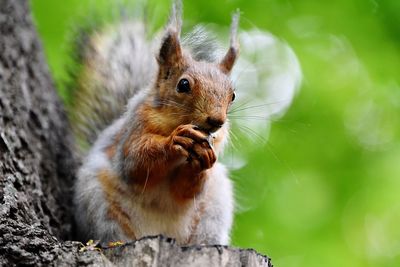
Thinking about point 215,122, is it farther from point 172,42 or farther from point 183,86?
point 172,42

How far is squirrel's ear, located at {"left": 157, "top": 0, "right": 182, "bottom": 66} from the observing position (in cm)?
293

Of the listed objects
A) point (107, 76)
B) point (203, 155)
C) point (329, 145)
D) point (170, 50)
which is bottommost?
point (203, 155)

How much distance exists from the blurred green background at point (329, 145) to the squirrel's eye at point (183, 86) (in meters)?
1.54

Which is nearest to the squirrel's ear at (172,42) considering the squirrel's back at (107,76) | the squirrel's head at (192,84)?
the squirrel's head at (192,84)

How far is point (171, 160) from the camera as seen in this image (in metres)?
2.71

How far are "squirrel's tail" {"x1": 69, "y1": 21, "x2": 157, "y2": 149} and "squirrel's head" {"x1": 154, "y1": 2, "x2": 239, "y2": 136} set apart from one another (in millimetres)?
729

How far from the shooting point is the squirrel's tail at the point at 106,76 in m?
3.74

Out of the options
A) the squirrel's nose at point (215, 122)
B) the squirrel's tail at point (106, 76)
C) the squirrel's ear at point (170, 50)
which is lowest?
the squirrel's nose at point (215, 122)

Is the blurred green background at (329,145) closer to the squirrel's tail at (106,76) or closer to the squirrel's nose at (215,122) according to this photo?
the squirrel's tail at (106,76)

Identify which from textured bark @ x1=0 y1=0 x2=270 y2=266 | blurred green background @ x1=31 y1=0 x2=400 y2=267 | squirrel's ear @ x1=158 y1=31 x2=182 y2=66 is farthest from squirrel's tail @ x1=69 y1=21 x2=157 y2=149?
squirrel's ear @ x1=158 y1=31 x2=182 y2=66

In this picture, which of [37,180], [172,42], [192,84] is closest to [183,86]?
[192,84]

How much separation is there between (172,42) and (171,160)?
1.97ft

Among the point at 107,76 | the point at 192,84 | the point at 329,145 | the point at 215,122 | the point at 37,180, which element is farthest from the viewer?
the point at 329,145

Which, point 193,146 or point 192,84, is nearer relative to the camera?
point 193,146
